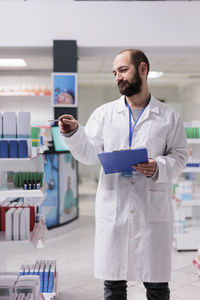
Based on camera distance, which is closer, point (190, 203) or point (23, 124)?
A: point (23, 124)

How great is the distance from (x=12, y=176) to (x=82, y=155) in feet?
3.18

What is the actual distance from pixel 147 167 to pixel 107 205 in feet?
1.17

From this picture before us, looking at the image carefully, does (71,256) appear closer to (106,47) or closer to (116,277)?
(116,277)

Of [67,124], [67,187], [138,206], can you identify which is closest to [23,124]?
[67,124]

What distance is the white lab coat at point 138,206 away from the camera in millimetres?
2387

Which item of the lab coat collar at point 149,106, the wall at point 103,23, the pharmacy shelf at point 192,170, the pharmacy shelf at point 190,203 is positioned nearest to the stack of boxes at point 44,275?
the lab coat collar at point 149,106

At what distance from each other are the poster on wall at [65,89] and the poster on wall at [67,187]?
1041 millimetres

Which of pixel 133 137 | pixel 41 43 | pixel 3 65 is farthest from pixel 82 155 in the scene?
pixel 3 65

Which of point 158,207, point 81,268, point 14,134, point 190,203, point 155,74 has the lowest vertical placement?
point 81,268

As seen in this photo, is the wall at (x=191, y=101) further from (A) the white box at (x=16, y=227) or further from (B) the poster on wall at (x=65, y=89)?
(A) the white box at (x=16, y=227)

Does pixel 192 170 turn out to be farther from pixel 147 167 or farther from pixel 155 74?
pixel 155 74

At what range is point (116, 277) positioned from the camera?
2379mm

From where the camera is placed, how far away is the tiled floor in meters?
3.81

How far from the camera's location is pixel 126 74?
7.79 feet
